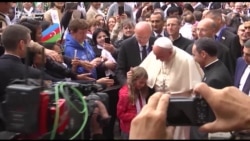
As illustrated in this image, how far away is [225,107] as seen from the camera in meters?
3.05

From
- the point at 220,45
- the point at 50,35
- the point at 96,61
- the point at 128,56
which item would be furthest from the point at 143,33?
the point at 50,35

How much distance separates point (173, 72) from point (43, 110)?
323 centimetres

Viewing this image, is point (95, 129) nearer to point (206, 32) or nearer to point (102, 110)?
point (102, 110)

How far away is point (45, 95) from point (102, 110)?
508 millimetres

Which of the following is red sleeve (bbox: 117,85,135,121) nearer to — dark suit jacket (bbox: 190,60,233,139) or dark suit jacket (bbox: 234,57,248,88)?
dark suit jacket (bbox: 190,60,233,139)

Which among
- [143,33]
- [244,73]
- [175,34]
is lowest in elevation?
[244,73]

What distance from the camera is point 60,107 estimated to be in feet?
9.89

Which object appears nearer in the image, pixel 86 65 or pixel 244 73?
pixel 86 65

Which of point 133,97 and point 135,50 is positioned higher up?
point 135,50

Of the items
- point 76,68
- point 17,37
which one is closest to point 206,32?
point 76,68

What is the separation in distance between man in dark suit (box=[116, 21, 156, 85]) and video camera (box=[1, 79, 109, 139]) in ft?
13.2

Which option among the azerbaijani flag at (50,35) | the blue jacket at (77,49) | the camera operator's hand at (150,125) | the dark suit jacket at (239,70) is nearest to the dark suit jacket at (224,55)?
the dark suit jacket at (239,70)

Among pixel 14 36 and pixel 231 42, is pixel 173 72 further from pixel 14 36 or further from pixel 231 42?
pixel 231 42

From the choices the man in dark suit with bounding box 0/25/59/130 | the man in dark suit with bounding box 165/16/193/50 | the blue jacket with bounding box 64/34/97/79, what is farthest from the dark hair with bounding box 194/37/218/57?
the man in dark suit with bounding box 0/25/59/130
